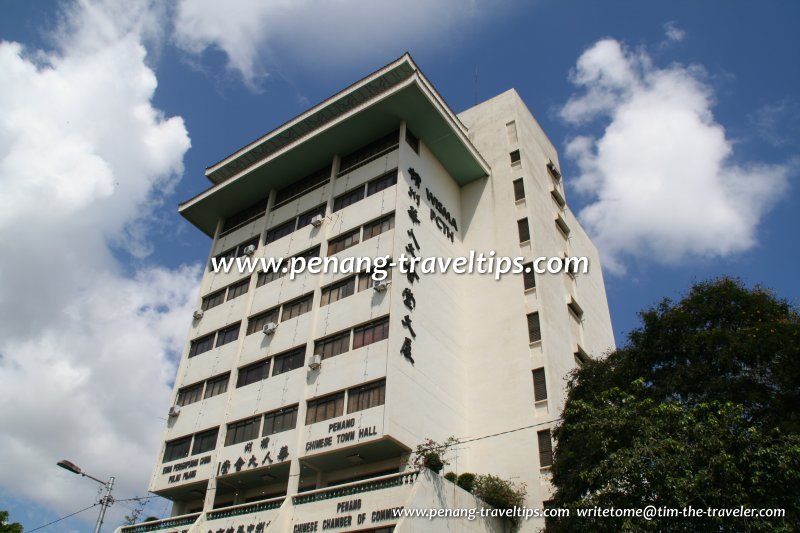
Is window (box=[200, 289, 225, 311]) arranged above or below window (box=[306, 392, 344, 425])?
above

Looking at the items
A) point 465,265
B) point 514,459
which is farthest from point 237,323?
point 514,459

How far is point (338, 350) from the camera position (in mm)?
31250

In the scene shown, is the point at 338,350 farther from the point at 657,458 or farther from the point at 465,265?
the point at 657,458

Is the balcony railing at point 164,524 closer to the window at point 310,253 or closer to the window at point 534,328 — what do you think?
the window at point 310,253

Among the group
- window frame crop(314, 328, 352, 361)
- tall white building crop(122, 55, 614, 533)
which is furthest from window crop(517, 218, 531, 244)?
window frame crop(314, 328, 352, 361)

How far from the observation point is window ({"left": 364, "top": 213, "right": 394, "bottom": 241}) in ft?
110

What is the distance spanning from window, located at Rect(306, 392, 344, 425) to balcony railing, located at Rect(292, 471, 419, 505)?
367 centimetres

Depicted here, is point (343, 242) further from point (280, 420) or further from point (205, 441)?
point (205, 441)

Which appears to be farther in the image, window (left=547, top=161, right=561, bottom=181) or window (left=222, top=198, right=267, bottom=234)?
window (left=547, top=161, right=561, bottom=181)

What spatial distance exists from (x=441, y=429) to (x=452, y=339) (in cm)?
556

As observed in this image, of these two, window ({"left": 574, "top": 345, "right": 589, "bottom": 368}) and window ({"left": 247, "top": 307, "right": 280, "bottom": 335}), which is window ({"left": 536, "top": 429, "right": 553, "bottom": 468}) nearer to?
window ({"left": 574, "top": 345, "right": 589, "bottom": 368})

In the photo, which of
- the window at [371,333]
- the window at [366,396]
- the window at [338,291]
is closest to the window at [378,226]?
the window at [338,291]

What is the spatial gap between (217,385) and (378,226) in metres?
12.6

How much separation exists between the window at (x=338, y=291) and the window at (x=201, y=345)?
29.0ft
